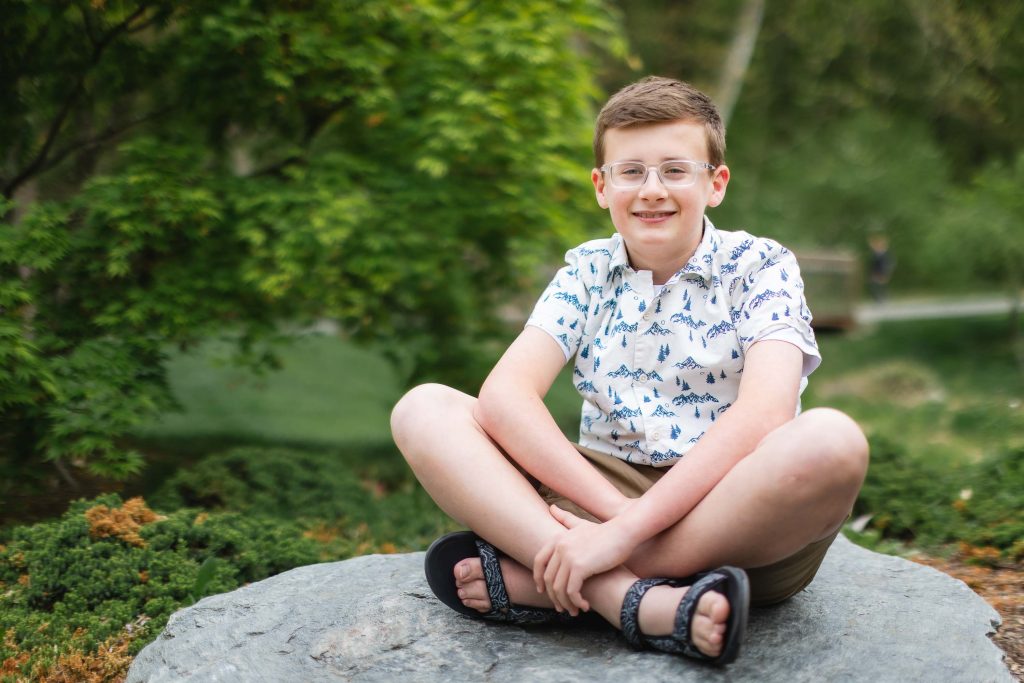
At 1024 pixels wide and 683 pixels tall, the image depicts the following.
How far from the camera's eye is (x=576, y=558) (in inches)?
81.9

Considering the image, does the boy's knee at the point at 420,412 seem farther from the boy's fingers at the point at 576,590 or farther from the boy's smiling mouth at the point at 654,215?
the boy's smiling mouth at the point at 654,215

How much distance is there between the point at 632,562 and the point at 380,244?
9.97 feet

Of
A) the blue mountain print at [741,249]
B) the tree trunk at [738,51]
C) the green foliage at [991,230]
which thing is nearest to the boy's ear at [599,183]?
the blue mountain print at [741,249]

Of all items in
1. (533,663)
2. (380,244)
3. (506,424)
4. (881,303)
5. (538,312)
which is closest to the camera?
(533,663)

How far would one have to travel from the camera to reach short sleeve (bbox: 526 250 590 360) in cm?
256

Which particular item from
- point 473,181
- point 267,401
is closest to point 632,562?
point 473,181

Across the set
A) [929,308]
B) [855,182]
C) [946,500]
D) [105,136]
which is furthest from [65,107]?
[855,182]

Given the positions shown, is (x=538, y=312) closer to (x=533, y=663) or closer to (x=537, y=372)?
(x=537, y=372)

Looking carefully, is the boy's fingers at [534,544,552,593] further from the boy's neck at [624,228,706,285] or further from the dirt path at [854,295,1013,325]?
the dirt path at [854,295,1013,325]

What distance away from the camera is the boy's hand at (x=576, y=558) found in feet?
6.82

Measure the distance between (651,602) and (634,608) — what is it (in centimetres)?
4

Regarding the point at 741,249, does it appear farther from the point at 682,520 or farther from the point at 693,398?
the point at 682,520

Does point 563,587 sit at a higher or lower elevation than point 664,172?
lower

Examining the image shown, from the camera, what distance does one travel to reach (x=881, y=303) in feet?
64.7
